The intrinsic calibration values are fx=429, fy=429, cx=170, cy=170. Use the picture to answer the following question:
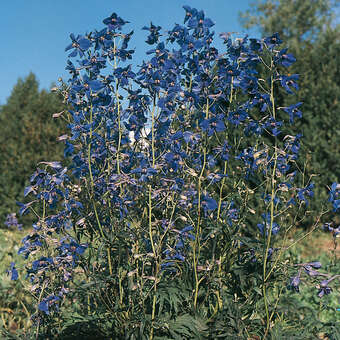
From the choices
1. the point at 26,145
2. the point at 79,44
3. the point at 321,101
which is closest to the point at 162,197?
the point at 79,44

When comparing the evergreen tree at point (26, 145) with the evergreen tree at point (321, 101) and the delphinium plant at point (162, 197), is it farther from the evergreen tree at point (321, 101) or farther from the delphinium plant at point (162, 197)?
the delphinium plant at point (162, 197)

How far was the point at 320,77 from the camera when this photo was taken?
9055mm

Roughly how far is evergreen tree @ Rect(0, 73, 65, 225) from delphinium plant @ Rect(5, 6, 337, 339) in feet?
24.7

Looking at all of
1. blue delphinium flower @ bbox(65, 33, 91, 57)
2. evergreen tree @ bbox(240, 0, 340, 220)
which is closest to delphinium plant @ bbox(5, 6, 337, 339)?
blue delphinium flower @ bbox(65, 33, 91, 57)

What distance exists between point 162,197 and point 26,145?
27.9ft

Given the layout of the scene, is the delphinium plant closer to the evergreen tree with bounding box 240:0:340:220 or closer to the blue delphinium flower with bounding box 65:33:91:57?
the blue delphinium flower with bounding box 65:33:91:57

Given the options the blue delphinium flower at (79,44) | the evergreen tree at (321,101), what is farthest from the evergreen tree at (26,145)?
the blue delphinium flower at (79,44)

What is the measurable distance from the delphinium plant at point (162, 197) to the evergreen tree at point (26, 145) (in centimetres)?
754

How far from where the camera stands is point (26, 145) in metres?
10.6

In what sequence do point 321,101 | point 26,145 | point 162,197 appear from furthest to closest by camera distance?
point 26,145 < point 321,101 < point 162,197

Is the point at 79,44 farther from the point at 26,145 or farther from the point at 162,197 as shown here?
the point at 26,145

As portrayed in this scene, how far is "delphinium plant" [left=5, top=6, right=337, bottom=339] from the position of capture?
281cm

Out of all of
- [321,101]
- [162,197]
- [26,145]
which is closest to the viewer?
[162,197]

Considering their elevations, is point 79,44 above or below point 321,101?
below
